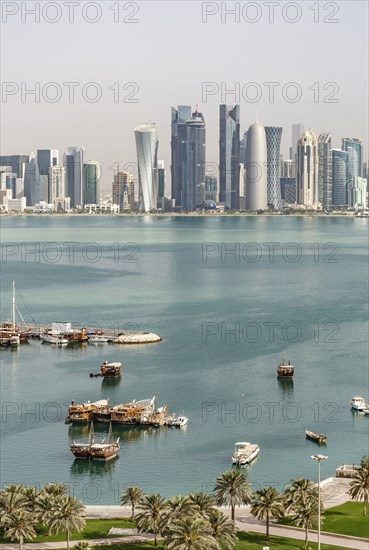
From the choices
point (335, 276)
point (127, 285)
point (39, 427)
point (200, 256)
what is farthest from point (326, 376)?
point (200, 256)

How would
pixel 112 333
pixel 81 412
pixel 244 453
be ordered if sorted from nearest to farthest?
pixel 244 453 < pixel 81 412 < pixel 112 333

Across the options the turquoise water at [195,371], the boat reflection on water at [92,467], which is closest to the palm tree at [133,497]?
the turquoise water at [195,371]

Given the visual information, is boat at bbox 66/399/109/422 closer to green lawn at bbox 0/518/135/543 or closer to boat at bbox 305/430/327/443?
boat at bbox 305/430/327/443

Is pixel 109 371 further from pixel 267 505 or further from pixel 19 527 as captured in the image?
pixel 19 527

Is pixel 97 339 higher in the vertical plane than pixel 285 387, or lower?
higher

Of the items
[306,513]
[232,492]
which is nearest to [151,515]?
[232,492]

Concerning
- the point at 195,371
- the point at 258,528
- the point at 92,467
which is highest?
the point at 195,371

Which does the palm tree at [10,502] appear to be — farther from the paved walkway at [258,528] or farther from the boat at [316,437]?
the boat at [316,437]
